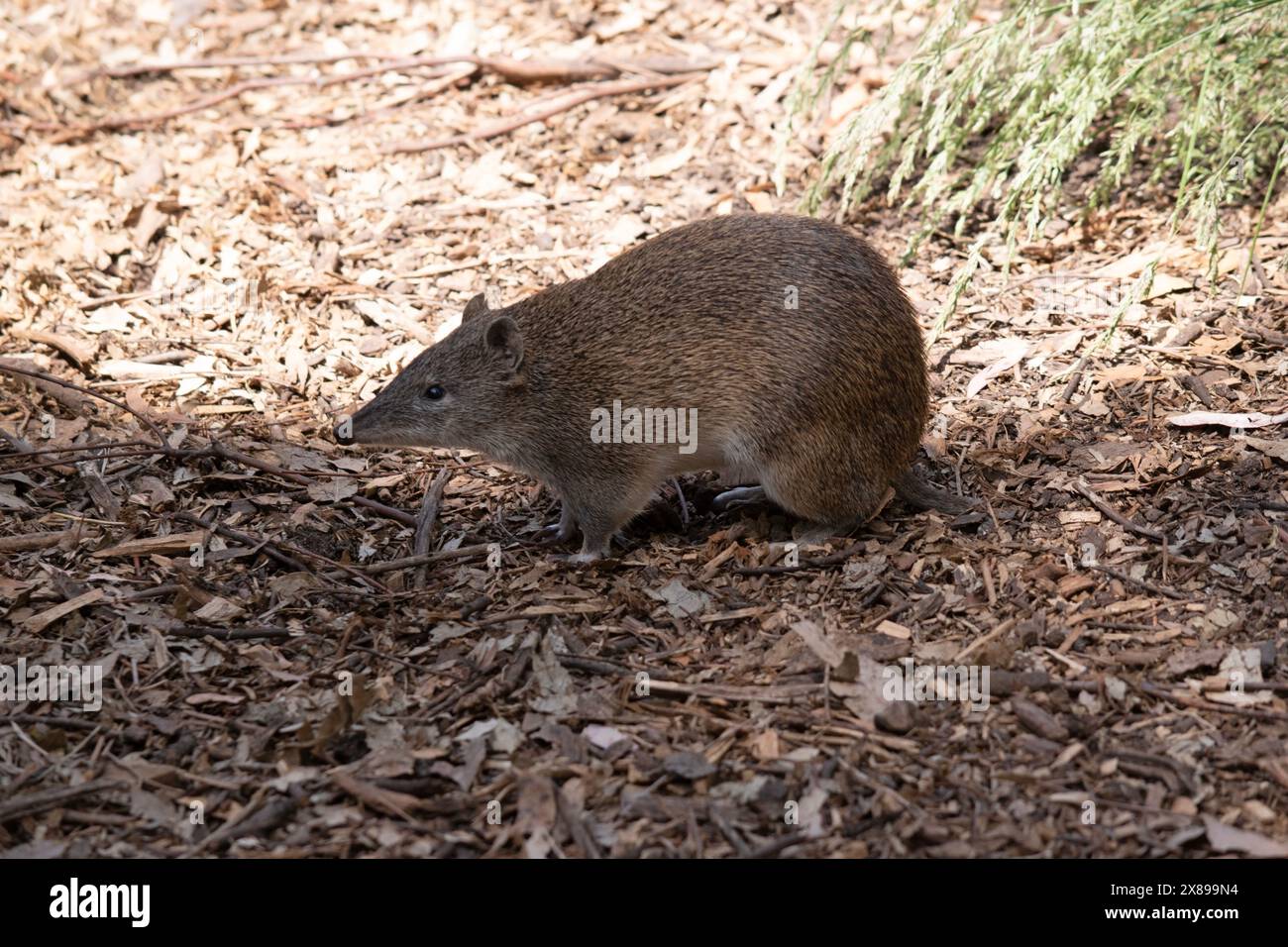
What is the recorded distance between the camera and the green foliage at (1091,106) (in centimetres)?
609

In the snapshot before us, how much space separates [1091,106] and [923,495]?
2.16m

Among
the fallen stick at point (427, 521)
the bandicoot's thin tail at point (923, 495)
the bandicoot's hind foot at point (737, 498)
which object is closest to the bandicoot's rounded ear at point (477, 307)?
the fallen stick at point (427, 521)

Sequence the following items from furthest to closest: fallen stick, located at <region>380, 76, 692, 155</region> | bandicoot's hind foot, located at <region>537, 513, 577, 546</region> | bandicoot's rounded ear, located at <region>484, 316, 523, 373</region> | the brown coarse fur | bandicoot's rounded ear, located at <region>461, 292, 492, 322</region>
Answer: fallen stick, located at <region>380, 76, 692, 155</region>
bandicoot's rounded ear, located at <region>461, 292, 492, 322</region>
bandicoot's hind foot, located at <region>537, 513, 577, 546</region>
bandicoot's rounded ear, located at <region>484, 316, 523, 373</region>
the brown coarse fur

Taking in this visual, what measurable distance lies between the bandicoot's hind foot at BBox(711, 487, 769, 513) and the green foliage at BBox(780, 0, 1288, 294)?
1.43 metres

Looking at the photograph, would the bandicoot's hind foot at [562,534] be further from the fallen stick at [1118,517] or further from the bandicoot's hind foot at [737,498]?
the fallen stick at [1118,517]

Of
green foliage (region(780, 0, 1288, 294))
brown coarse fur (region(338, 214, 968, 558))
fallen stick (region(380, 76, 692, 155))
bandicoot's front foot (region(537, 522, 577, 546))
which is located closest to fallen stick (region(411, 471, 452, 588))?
brown coarse fur (region(338, 214, 968, 558))

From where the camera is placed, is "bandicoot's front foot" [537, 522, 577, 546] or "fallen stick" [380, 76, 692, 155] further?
"fallen stick" [380, 76, 692, 155]

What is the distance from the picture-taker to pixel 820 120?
27.6 feet

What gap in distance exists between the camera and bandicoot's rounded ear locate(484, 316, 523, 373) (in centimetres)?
548

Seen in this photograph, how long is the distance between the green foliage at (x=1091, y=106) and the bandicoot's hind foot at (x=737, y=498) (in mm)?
1427

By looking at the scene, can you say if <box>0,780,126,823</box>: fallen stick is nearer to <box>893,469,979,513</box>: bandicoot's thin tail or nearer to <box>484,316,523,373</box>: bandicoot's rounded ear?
<box>484,316,523,373</box>: bandicoot's rounded ear

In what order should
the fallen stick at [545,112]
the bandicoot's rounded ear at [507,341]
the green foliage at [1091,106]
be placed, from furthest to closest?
the fallen stick at [545,112] → the green foliage at [1091,106] → the bandicoot's rounded ear at [507,341]

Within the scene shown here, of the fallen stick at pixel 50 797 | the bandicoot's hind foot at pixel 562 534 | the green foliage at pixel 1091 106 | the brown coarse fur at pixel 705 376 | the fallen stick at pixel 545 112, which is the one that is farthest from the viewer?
the fallen stick at pixel 545 112

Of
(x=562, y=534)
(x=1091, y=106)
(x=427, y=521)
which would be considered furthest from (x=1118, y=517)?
(x=427, y=521)
